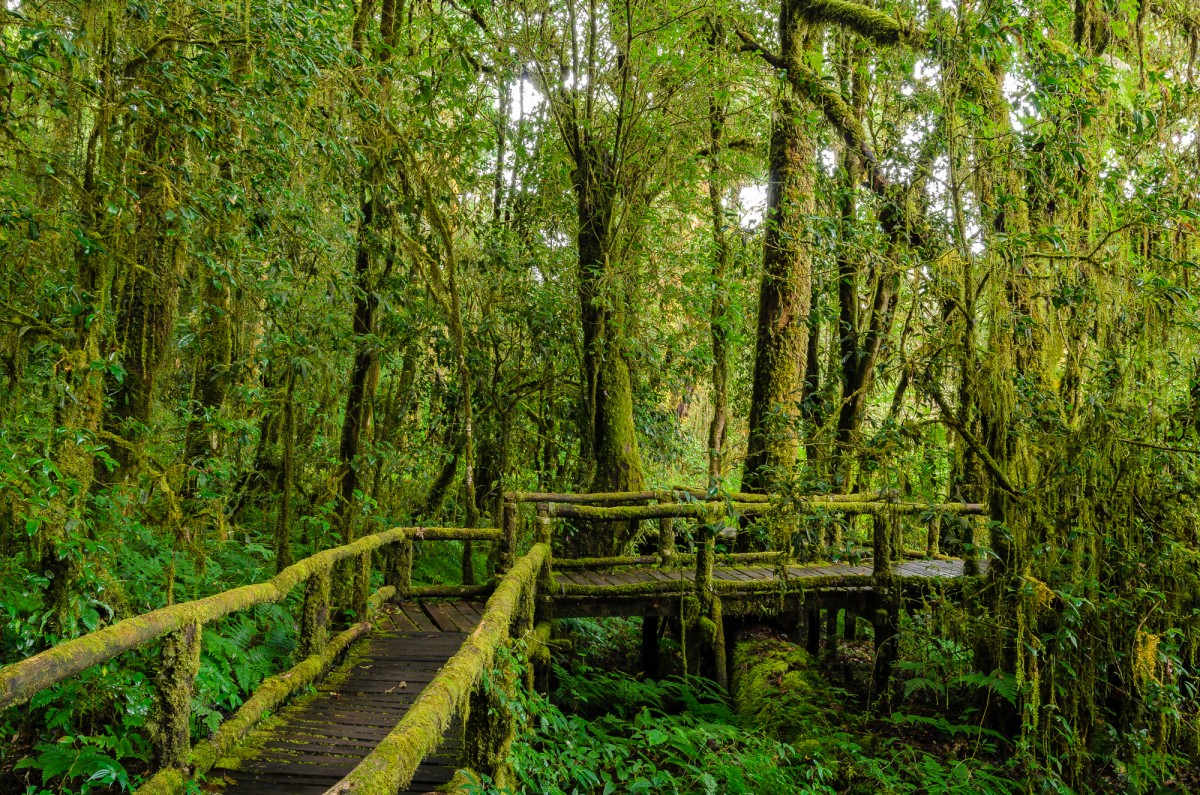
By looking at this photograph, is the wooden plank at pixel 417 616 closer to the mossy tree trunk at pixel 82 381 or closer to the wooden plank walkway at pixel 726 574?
the wooden plank walkway at pixel 726 574

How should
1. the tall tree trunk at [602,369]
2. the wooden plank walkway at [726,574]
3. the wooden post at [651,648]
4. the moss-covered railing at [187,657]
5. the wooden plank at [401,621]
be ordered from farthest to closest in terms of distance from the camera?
1. the tall tree trunk at [602,369]
2. the wooden post at [651,648]
3. the wooden plank walkway at [726,574]
4. the wooden plank at [401,621]
5. the moss-covered railing at [187,657]

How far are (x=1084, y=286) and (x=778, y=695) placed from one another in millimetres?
4893

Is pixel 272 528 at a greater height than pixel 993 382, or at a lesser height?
lesser

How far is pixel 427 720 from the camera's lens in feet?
9.42

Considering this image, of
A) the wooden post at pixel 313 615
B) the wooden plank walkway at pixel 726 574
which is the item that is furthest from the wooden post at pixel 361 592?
the wooden plank walkway at pixel 726 574

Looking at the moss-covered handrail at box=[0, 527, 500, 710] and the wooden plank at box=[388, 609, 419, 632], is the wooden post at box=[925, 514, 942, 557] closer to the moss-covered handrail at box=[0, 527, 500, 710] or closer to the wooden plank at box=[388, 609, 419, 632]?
the wooden plank at box=[388, 609, 419, 632]

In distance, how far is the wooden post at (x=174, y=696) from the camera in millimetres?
3723

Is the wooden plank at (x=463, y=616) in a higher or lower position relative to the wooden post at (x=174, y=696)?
lower

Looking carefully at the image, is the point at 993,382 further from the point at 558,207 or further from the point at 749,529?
the point at 558,207

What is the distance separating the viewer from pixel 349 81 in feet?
23.6

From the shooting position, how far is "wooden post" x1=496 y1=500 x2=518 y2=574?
26.6 feet

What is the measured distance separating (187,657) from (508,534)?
4.47m

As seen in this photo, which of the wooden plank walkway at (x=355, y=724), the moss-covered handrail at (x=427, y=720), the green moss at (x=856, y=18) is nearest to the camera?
the moss-covered handrail at (x=427, y=720)

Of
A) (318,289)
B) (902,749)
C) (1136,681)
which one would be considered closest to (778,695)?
(902,749)
